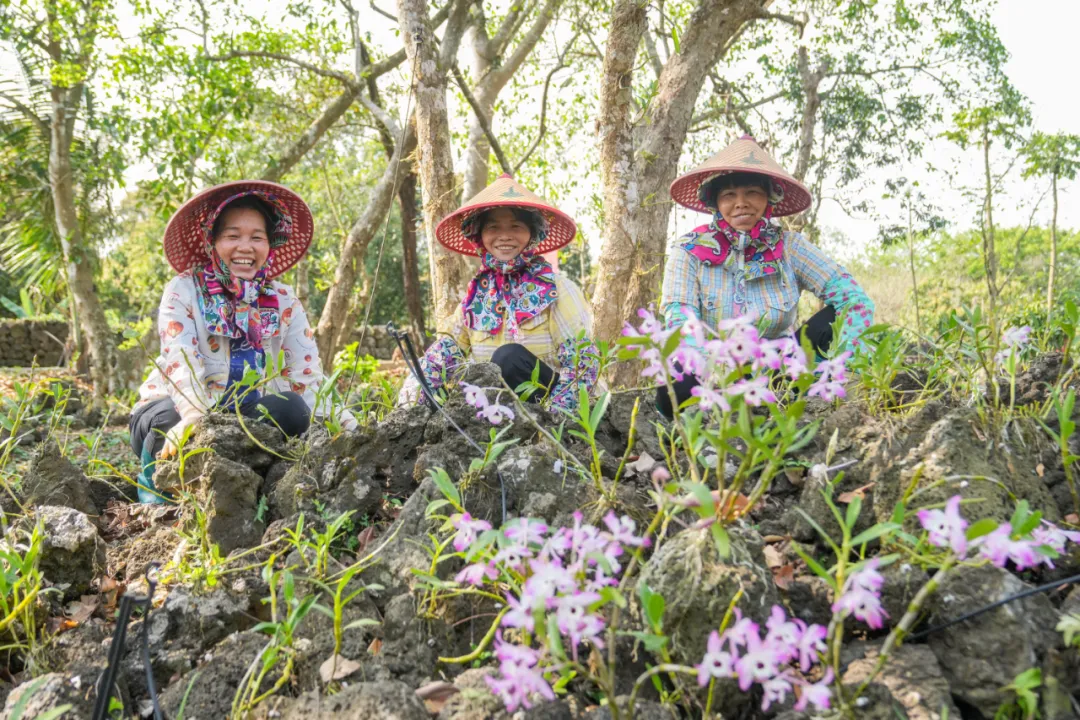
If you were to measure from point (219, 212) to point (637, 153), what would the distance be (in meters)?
2.49

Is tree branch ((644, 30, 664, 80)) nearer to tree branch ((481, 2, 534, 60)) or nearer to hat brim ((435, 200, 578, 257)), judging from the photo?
tree branch ((481, 2, 534, 60))

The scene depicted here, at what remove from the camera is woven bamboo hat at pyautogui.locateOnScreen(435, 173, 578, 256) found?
3.39 metres

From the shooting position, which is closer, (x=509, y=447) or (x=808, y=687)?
(x=808, y=687)

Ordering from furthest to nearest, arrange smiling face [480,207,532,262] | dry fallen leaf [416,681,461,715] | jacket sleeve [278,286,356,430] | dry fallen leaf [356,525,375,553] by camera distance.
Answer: smiling face [480,207,532,262] → jacket sleeve [278,286,356,430] → dry fallen leaf [356,525,375,553] → dry fallen leaf [416,681,461,715]

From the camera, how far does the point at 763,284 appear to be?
349cm

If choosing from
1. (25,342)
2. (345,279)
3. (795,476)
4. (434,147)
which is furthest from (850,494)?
(25,342)

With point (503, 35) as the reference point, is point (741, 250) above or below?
below

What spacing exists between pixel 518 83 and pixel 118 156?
6.44m

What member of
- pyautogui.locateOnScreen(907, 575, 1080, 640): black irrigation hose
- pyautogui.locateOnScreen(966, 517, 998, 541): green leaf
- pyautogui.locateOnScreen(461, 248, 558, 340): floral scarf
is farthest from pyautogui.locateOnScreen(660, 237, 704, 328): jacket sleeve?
pyautogui.locateOnScreen(966, 517, 998, 541): green leaf

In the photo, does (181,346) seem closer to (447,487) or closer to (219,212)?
(219,212)

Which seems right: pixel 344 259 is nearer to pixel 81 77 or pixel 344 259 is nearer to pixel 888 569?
pixel 81 77

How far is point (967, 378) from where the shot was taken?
6.45 ft

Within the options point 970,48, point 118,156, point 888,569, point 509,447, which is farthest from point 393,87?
point 888,569

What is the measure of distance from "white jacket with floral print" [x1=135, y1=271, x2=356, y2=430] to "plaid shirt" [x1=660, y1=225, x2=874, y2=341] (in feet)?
5.22
